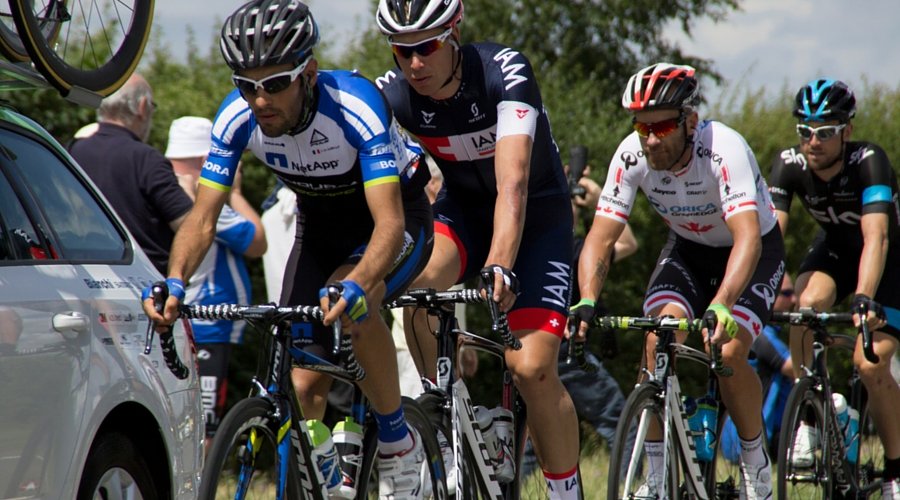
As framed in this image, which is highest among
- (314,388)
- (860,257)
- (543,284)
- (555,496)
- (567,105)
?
(567,105)

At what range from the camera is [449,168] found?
566 cm

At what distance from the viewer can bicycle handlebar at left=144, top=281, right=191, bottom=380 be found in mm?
3887

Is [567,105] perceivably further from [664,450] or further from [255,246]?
[664,450]

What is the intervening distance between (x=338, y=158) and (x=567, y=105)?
10338 millimetres

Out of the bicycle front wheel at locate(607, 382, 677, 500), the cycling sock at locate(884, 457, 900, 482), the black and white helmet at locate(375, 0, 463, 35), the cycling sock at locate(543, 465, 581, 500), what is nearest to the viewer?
the black and white helmet at locate(375, 0, 463, 35)

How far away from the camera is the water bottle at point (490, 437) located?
539 centimetres

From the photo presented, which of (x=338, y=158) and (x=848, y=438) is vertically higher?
(x=338, y=158)

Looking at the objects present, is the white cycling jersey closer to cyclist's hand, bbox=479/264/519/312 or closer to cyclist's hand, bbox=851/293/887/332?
Result: cyclist's hand, bbox=851/293/887/332

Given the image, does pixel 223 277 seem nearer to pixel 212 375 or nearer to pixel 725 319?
pixel 212 375

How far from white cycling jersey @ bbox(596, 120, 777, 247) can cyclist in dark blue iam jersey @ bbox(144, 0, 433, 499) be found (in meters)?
1.49

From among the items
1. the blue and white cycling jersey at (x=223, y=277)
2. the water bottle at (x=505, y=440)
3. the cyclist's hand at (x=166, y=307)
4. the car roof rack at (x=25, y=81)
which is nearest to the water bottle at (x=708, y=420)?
the water bottle at (x=505, y=440)

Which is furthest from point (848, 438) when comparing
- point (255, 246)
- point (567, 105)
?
point (567, 105)

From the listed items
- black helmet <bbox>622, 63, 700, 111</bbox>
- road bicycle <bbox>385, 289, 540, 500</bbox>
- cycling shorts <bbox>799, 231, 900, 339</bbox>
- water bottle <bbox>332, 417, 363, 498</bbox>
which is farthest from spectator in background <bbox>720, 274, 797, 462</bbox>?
water bottle <bbox>332, 417, 363, 498</bbox>

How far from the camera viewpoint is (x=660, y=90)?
586 centimetres
